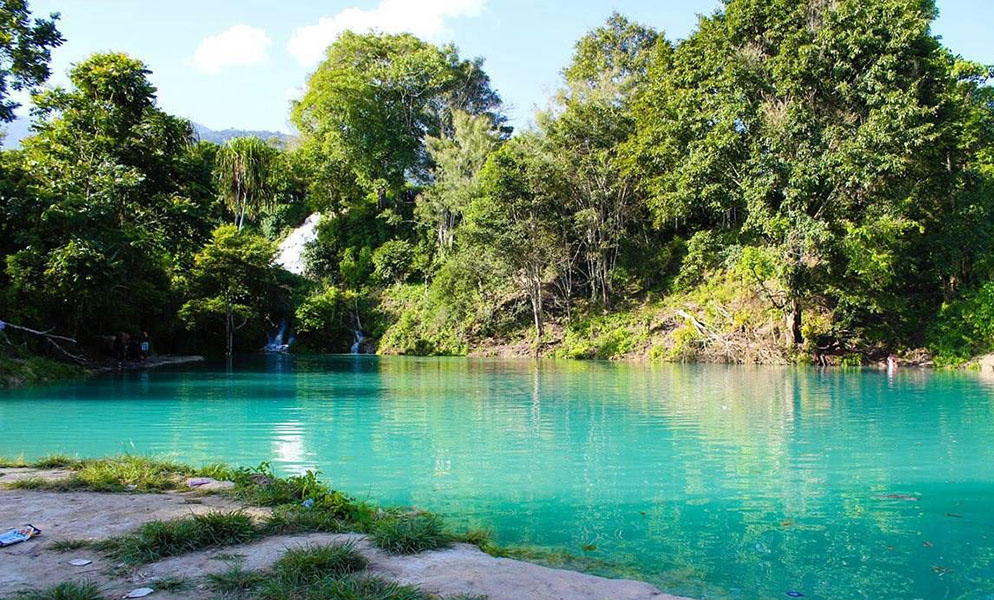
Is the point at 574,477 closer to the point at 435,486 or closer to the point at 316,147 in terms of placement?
the point at 435,486

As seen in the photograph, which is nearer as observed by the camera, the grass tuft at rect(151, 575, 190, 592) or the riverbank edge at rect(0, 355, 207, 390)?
the grass tuft at rect(151, 575, 190, 592)

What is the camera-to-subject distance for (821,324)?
2670 cm

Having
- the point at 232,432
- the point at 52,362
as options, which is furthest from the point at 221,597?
the point at 52,362

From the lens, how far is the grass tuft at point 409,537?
447 cm

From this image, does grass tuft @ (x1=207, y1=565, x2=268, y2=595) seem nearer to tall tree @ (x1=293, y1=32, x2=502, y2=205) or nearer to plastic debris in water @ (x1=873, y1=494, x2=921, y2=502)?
plastic debris in water @ (x1=873, y1=494, x2=921, y2=502)

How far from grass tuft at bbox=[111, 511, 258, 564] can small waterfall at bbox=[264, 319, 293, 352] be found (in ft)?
122

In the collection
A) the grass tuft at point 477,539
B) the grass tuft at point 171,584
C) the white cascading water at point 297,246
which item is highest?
the white cascading water at point 297,246

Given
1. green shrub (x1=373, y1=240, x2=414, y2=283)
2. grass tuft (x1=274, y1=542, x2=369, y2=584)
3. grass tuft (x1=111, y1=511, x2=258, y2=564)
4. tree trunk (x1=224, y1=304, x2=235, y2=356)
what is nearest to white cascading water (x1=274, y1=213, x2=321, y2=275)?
green shrub (x1=373, y1=240, x2=414, y2=283)

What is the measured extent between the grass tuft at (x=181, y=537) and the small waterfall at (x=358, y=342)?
37.1 m

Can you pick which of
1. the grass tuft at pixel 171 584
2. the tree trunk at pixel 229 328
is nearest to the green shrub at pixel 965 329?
the grass tuft at pixel 171 584

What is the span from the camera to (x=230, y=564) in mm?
4023

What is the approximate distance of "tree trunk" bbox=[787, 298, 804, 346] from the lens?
2640 cm

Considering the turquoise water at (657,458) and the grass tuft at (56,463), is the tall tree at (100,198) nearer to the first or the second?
the turquoise water at (657,458)

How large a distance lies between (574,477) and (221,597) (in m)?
4.80
